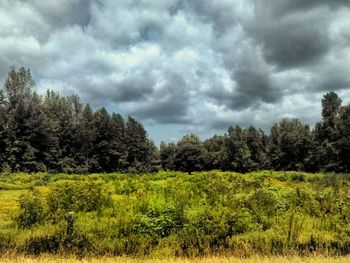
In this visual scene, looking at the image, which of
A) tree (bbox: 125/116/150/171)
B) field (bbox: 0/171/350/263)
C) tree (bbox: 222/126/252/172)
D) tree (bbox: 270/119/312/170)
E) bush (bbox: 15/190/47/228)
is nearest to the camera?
field (bbox: 0/171/350/263)

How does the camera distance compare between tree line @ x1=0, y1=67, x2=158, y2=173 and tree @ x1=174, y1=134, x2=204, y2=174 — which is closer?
tree line @ x1=0, y1=67, x2=158, y2=173

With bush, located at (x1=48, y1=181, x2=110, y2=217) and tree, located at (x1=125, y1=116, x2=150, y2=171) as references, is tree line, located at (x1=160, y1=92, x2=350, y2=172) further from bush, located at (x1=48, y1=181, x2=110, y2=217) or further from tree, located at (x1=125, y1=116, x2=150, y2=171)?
bush, located at (x1=48, y1=181, x2=110, y2=217)

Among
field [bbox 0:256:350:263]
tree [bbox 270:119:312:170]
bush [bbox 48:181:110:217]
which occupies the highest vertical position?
tree [bbox 270:119:312:170]

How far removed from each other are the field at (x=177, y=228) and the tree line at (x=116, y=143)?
57.0 meters

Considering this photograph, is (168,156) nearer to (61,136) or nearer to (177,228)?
(61,136)

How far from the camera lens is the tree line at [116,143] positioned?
82.0 metres

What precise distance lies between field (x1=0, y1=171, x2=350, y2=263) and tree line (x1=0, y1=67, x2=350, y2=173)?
57.0 meters

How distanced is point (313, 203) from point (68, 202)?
11571 mm

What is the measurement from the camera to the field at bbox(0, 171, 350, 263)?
16.5m

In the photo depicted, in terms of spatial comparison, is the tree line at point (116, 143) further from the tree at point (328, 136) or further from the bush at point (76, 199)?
the bush at point (76, 199)

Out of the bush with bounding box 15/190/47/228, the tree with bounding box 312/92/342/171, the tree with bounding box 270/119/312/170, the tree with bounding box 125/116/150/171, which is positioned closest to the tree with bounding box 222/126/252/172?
the tree with bounding box 270/119/312/170

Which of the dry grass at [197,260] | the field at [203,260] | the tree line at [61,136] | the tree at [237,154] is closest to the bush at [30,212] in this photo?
the dry grass at [197,260]

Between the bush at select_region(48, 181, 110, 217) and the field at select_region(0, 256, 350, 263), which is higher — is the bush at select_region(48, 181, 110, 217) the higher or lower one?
the higher one

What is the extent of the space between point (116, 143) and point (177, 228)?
91417 millimetres
